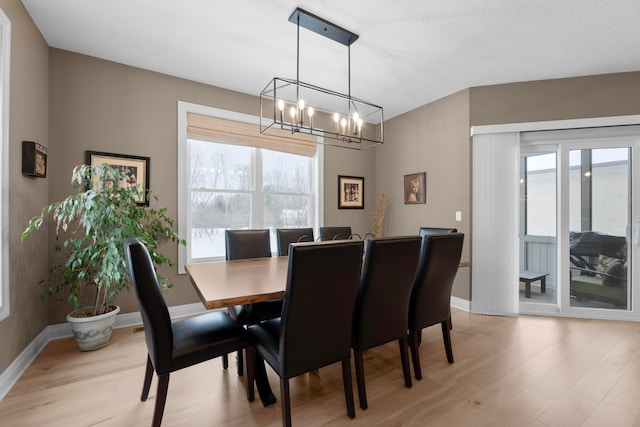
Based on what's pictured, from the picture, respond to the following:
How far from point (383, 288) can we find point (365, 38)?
2138 mm

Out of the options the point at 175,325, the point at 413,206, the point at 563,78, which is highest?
the point at 563,78

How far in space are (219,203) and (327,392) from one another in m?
2.48

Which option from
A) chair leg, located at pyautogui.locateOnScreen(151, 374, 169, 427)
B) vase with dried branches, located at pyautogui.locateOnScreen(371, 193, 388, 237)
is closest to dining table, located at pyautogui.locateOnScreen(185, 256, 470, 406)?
chair leg, located at pyautogui.locateOnScreen(151, 374, 169, 427)

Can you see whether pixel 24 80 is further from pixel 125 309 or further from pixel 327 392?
pixel 327 392

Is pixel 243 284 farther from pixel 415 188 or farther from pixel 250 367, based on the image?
pixel 415 188

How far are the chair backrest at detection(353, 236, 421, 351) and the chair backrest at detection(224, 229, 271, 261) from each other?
1.39 metres

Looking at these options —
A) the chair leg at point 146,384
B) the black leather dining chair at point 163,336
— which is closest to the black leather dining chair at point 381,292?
the black leather dining chair at point 163,336

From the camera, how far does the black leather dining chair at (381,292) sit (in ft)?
5.36

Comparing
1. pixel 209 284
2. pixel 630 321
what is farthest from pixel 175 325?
pixel 630 321

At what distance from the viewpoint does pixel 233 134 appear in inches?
139

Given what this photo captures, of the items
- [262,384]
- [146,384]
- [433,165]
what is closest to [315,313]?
[262,384]

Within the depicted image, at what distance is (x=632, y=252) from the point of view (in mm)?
3061

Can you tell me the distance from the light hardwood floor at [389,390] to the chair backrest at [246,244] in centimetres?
94

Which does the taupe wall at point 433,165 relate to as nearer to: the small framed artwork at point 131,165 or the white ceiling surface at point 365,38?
the white ceiling surface at point 365,38
